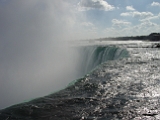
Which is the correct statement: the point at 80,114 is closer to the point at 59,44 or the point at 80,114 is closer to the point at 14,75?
the point at 14,75

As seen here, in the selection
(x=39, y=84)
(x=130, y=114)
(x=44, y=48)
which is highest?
(x=44, y=48)

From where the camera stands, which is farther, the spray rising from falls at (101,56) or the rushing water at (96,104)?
the spray rising from falls at (101,56)

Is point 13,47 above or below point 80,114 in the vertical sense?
above

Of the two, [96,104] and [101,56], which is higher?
[101,56]

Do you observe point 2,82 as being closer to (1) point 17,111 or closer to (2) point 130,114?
(1) point 17,111

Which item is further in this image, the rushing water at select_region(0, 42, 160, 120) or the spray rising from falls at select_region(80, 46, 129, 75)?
the spray rising from falls at select_region(80, 46, 129, 75)

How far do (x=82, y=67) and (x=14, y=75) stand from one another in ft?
34.4

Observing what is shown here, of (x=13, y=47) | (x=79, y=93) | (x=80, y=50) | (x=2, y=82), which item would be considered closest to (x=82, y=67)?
(x=80, y=50)

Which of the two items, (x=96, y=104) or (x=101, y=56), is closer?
(x=96, y=104)

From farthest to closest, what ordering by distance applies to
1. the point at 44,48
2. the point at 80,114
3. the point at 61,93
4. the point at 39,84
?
the point at 44,48 → the point at 39,84 → the point at 61,93 → the point at 80,114

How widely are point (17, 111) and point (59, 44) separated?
1036 inches

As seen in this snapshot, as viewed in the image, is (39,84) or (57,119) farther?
(39,84)

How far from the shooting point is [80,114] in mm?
5277

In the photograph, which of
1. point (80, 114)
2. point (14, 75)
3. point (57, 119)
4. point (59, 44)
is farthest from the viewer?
point (59, 44)
